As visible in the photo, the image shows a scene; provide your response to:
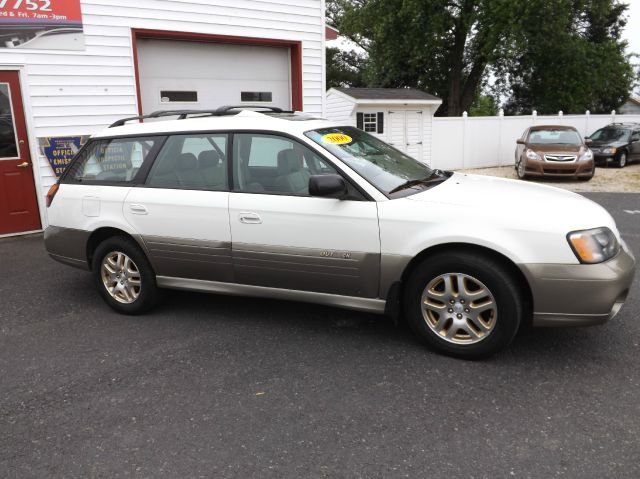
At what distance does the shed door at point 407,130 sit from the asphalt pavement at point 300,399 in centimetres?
1411

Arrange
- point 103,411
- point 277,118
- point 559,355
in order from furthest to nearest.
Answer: point 277,118, point 559,355, point 103,411

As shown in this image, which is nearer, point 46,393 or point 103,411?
point 103,411

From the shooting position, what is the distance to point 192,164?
4.43 meters

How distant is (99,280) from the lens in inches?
189

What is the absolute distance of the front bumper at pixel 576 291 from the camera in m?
3.35

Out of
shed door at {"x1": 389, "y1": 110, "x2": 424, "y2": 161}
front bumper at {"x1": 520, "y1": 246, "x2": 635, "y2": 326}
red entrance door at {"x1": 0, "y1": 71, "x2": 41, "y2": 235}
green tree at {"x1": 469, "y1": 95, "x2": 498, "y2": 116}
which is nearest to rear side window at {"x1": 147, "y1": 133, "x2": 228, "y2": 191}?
front bumper at {"x1": 520, "y1": 246, "x2": 635, "y2": 326}

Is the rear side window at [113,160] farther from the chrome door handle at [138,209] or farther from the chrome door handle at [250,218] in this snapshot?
the chrome door handle at [250,218]

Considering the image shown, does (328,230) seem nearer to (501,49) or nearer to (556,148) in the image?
(556,148)

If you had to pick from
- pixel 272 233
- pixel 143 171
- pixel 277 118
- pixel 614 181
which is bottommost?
pixel 614 181

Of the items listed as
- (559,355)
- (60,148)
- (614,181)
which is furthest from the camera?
(614,181)

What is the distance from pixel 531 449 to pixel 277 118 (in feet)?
9.43

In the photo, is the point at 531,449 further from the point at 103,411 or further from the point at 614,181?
the point at 614,181

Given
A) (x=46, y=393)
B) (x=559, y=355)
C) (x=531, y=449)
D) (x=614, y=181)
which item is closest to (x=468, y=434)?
(x=531, y=449)

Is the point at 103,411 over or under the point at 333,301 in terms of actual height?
under
